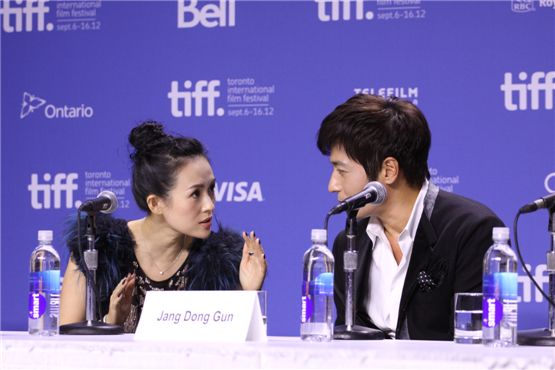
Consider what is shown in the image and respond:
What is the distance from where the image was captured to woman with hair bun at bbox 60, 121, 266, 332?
11.1 ft

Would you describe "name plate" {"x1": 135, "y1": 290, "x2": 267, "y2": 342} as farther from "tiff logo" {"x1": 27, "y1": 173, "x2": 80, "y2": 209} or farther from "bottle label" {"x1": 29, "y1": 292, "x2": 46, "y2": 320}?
"tiff logo" {"x1": 27, "y1": 173, "x2": 80, "y2": 209}

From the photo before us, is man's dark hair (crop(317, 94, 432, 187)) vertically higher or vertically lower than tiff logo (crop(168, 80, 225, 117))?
lower

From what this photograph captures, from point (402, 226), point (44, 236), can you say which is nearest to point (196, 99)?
point (402, 226)

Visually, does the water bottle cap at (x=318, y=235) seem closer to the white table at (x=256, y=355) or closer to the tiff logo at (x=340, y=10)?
the white table at (x=256, y=355)

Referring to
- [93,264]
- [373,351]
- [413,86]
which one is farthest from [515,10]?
[373,351]

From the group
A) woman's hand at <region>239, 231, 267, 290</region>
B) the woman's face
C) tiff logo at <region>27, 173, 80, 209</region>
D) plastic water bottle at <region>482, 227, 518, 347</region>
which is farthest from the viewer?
tiff logo at <region>27, 173, 80, 209</region>

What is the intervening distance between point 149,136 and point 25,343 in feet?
5.75

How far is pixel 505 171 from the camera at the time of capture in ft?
13.3

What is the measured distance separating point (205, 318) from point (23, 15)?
3.03 meters

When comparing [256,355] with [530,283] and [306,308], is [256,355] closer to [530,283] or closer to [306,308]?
[306,308]

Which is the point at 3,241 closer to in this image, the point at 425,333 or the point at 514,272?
the point at 425,333

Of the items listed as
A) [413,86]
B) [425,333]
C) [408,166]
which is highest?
[413,86]

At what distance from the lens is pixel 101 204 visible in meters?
2.60

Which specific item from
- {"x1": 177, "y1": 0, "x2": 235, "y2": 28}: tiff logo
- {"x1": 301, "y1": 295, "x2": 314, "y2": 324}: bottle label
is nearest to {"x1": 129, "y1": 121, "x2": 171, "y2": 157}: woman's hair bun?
{"x1": 177, "y1": 0, "x2": 235, "y2": 28}: tiff logo
